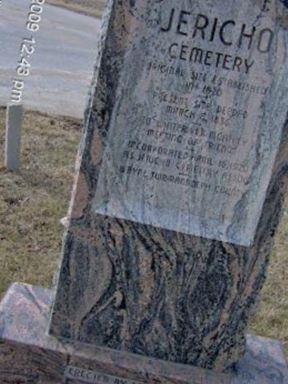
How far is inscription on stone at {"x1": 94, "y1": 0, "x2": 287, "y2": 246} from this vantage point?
2688mm

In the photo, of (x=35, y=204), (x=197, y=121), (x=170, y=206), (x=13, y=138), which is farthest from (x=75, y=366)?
(x=13, y=138)

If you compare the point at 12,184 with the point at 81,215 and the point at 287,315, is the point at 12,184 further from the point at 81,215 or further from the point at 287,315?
the point at 81,215

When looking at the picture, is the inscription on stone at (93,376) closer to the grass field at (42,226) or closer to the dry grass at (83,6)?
the grass field at (42,226)

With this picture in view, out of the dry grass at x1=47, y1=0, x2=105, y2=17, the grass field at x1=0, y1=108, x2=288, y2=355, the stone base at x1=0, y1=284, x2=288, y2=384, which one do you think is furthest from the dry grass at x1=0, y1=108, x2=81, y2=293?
the dry grass at x1=47, y1=0, x2=105, y2=17

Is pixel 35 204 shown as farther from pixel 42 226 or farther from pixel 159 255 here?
pixel 159 255

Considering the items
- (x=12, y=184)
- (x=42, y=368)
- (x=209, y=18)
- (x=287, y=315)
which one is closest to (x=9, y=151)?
(x=12, y=184)

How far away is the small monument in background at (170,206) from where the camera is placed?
2.70 meters

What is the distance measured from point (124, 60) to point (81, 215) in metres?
0.61

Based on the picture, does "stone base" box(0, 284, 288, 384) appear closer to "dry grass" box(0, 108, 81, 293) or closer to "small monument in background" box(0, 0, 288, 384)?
"small monument in background" box(0, 0, 288, 384)

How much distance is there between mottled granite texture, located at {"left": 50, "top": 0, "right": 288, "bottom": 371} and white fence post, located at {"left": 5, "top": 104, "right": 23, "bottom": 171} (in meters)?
2.84

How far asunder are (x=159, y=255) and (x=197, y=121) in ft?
1.78

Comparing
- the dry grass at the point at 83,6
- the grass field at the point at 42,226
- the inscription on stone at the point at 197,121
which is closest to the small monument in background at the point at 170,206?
the inscription on stone at the point at 197,121

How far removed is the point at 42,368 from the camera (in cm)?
302

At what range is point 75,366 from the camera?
118 inches
